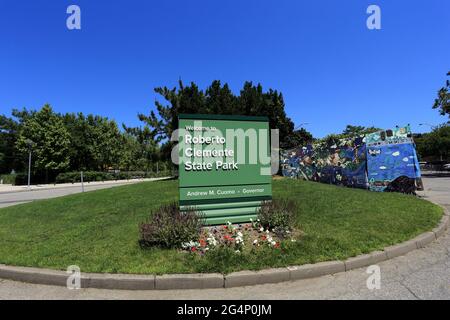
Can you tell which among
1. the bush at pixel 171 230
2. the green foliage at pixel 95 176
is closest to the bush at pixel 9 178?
the green foliage at pixel 95 176

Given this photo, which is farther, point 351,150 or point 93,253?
point 351,150

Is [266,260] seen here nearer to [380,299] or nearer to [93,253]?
[380,299]

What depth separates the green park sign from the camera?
644 centimetres

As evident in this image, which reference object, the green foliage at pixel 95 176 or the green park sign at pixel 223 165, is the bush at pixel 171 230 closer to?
the green park sign at pixel 223 165

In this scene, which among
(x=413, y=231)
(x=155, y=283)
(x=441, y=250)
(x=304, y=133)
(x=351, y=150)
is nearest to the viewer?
Result: (x=155, y=283)

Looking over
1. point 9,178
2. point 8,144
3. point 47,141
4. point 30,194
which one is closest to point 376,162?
point 30,194

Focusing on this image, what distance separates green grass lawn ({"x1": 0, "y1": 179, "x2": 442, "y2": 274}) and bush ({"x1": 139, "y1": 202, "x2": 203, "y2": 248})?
0.58 ft

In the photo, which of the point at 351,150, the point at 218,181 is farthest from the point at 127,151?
the point at 218,181

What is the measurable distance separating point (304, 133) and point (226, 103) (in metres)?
31.0

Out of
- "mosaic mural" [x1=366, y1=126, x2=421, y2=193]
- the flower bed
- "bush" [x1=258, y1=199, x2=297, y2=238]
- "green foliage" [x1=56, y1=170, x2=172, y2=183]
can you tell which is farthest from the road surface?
"mosaic mural" [x1=366, y1=126, x2=421, y2=193]

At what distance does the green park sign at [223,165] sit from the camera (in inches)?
254

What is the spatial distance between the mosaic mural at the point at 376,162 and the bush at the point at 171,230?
9.16 metres
